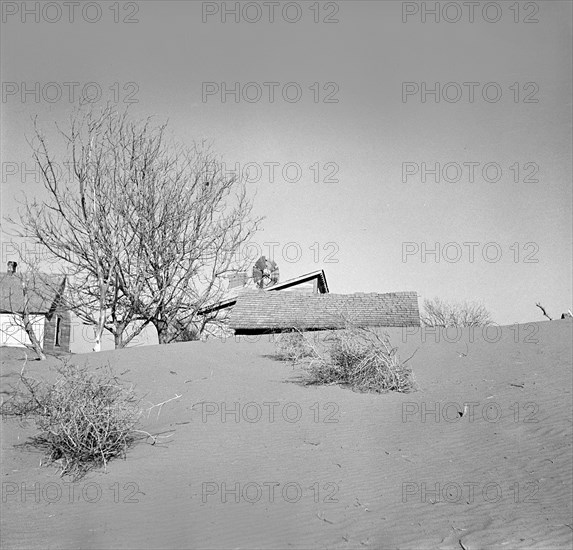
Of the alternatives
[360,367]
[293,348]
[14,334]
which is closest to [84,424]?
[360,367]

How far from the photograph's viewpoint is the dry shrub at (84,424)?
759 cm

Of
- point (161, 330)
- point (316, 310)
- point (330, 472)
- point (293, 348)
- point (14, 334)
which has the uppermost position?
point (316, 310)

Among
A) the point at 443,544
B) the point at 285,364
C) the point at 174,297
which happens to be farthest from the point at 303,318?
the point at 443,544

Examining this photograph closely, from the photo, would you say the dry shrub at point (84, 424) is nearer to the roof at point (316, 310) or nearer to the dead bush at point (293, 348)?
the dead bush at point (293, 348)

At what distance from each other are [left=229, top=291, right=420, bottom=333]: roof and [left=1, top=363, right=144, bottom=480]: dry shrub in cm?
1370

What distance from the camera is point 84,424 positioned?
25.2ft

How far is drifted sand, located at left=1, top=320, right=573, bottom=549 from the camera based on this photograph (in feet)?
18.1

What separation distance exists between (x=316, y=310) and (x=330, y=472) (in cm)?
1710

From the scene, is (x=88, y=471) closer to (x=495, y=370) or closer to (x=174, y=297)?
(x=495, y=370)

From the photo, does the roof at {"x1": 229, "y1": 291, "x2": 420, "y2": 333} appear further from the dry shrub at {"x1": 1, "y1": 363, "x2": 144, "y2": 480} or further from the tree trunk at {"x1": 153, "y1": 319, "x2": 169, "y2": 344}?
the dry shrub at {"x1": 1, "y1": 363, "x2": 144, "y2": 480}

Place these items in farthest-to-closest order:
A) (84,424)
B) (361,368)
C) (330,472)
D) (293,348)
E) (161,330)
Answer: (161,330)
(293,348)
(361,368)
(84,424)
(330,472)

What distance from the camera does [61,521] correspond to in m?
5.98

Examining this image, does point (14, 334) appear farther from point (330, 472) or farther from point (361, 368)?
point (330, 472)

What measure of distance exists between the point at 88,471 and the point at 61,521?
4.81ft
